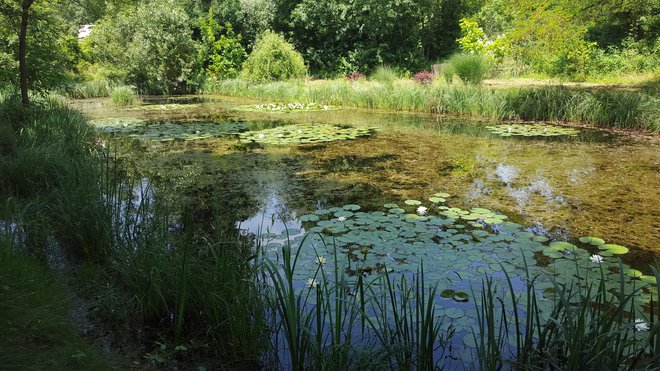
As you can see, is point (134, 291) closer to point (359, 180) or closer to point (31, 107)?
point (359, 180)

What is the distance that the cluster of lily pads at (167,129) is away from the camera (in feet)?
27.8

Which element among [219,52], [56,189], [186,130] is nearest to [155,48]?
[219,52]

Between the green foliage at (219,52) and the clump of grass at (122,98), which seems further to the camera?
the green foliage at (219,52)

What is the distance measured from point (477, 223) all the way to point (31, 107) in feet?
21.4

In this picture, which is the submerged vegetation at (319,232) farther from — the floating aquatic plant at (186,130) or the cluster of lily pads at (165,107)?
the cluster of lily pads at (165,107)

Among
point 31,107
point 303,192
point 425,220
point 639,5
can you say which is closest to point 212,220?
point 303,192

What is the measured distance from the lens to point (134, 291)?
2504 mm

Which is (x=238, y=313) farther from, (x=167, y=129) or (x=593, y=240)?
(x=167, y=129)

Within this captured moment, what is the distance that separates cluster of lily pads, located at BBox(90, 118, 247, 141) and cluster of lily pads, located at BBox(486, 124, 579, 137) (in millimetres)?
4929

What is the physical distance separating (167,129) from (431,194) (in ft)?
21.5

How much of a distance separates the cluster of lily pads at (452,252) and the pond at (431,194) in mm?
14

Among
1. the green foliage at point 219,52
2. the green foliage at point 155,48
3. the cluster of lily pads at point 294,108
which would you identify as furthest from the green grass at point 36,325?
the green foliage at point 219,52

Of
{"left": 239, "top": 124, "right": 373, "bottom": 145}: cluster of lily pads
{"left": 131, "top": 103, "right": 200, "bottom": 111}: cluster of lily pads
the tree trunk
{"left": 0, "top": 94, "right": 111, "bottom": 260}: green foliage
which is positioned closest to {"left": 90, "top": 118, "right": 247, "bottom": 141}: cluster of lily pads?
{"left": 239, "top": 124, "right": 373, "bottom": 145}: cluster of lily pads

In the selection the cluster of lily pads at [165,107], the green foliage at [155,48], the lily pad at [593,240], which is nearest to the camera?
the lily pad at [593,240]
